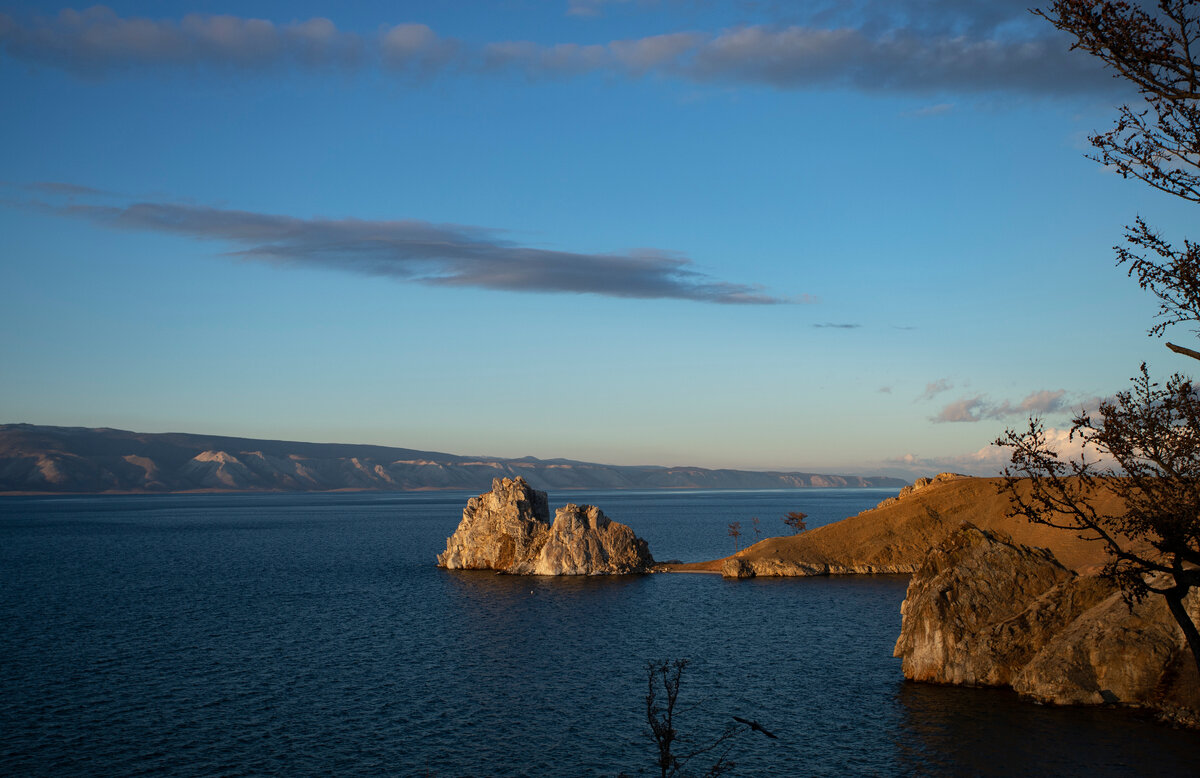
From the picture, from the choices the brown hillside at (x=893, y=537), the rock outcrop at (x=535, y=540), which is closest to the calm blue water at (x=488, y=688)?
the brown hillside at (x=893, y=537)

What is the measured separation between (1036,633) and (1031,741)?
12.8m

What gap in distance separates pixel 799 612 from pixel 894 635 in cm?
1412

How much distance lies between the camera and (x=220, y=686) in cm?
5856

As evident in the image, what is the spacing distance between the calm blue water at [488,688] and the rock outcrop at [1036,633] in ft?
6.60

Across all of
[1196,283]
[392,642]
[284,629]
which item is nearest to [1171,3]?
[1196,283]

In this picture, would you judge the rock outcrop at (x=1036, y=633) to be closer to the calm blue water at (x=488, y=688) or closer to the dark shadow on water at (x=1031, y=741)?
the dark shadow on water at (x=1031, y=741)

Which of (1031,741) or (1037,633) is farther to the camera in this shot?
(1037,633)

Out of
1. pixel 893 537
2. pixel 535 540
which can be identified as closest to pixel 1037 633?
pixel 893 537

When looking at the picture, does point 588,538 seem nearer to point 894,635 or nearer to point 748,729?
point 894,635

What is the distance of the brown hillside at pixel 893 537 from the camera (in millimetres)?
118188

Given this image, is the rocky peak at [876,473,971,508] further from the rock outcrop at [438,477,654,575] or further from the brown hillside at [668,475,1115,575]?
the rock outcrop at [438,477,654,575]

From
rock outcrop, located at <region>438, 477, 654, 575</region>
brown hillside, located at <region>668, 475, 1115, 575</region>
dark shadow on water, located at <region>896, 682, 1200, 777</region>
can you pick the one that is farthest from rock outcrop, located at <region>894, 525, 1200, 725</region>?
rock outcrop, located at <region>438, 477, 654, 575</region>

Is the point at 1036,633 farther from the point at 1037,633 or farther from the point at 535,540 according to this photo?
the point at 535,540

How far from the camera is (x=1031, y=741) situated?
44594mm
